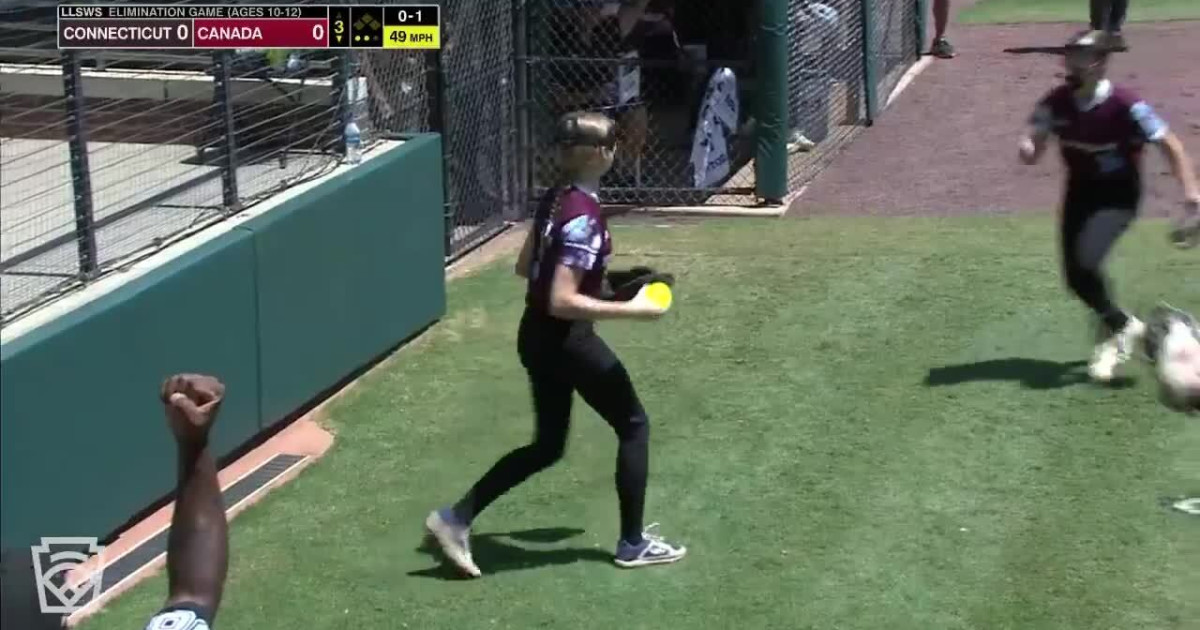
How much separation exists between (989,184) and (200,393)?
9.90m

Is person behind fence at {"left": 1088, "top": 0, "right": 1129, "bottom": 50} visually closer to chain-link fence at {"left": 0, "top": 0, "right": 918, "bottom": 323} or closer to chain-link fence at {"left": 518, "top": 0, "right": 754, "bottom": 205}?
chain-link fence at {"left": 0, "top": 0, "right": 918, "bottom": 323}

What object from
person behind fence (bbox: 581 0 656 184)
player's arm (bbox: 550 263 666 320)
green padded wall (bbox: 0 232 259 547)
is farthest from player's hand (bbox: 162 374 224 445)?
person behind fence (bbox: 581 0 656 184)

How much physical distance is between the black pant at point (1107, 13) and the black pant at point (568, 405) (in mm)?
11571

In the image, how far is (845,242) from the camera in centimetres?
1095

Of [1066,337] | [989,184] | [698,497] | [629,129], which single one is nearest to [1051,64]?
[989,184]

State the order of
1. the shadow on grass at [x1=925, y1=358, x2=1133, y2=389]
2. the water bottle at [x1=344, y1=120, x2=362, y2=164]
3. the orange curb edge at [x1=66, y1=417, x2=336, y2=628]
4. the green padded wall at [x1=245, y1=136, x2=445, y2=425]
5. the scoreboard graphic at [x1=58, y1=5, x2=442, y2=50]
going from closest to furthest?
1. the orange curb edge at [x1=66, y1=417, x2=336, y2=628]
2. the scoreboard graphic at [x1=58, y1=5, x2=442, y2=50]
3. the green padded wall at [x1=245, y1=136, x2=445, y2=425]
4. the shadow on grass at [x1=925, y1=358, x2=1133, y2=389]
5. the water bottle at [x1=344, y1=120, x2=362, y2=164]

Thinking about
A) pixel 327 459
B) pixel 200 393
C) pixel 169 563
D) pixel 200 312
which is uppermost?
pixel 200 393

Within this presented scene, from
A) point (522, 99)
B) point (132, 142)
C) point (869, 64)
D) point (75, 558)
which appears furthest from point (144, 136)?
point (869, 64)

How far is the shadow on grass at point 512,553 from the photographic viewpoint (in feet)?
20.7

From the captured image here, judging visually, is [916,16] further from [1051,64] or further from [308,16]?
[308,16]

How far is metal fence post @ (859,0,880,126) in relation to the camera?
562 inches

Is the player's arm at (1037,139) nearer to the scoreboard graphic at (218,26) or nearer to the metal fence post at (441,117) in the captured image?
the scoreboard graphic at (218,26)

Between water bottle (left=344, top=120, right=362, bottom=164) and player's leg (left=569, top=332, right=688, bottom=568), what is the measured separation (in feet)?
10.0

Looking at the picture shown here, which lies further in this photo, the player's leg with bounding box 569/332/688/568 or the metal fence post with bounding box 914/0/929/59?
the metal fence post with bounding box 914/0/929/59
